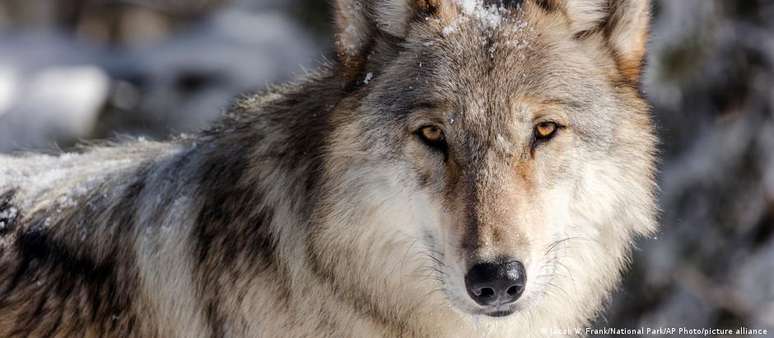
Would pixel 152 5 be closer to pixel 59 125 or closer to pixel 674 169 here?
pixel 59 125

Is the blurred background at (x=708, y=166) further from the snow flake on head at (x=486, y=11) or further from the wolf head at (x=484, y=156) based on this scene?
the snow flake on head at (x=486, y=11)

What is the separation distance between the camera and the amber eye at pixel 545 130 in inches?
119

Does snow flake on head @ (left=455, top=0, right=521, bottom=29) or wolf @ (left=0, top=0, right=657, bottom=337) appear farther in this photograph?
snow flake on head @ (left=455, top=0, right=521, bottom=29)

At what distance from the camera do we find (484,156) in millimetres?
2918

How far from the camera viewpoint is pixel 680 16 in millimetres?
6922

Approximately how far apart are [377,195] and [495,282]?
57 centimetres

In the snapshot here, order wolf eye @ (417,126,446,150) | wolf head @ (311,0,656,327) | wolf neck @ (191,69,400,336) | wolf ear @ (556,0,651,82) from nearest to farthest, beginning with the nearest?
1. wolf head @ (311,0,656,327)
2. wolf eye @ (417,126,446,150)
3. wolf neck @ (191,69,400,336)
4. wolf ear @ (556,0,651,82)

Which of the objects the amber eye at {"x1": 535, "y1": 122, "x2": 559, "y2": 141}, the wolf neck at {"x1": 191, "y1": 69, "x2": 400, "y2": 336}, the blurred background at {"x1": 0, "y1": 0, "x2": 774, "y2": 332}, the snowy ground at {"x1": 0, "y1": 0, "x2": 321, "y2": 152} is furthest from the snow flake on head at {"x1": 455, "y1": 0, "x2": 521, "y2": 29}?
the snowy ground at {"x1": 0, "y1": 0, "x2": 321, "y2": 152}

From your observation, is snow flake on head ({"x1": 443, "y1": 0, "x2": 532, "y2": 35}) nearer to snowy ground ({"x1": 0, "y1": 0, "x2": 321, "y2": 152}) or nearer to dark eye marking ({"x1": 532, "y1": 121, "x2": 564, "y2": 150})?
dark eye marking ({"x1": 532, "y1": 121, "x2": 564, "y2": 150})

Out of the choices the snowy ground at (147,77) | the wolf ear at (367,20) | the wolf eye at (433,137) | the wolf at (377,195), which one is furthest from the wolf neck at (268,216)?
the snowy ground at (147,77)

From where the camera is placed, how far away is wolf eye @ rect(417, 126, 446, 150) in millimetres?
2992

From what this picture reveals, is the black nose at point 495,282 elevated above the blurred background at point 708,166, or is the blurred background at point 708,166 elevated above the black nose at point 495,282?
the black nose at point 495,282

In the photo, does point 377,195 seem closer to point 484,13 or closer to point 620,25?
point 484,13

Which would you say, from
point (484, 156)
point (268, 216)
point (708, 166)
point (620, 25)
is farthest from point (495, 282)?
point (708, 166)
